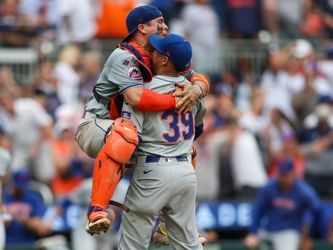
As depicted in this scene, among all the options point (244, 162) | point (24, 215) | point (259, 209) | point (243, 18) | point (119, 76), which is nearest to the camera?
point (119, 76)

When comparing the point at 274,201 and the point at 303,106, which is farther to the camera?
the point at 303,106

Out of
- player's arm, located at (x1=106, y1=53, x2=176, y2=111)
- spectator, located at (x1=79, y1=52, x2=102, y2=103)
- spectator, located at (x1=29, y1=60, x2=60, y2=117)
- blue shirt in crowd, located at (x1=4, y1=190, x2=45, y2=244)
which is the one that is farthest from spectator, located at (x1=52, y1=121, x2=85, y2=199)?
player's arm, located at (x1=106, y1=53, x2=176, y2=111)

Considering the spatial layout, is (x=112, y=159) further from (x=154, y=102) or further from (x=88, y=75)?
(x=88, y=75)

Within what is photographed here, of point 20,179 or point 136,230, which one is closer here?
point 136,230

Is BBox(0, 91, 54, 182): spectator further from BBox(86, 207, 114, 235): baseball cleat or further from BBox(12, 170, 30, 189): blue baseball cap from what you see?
BBox(86, 207, 114, 235): baseball cleat

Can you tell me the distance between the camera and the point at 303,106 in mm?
17812

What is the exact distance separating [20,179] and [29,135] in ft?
5.07

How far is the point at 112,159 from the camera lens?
8.90 m

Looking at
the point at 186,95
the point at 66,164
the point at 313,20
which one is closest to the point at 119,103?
the point at 186,95

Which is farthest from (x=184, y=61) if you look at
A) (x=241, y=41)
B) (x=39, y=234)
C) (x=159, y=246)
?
(x=241, y=41)

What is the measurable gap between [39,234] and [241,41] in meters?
5.62

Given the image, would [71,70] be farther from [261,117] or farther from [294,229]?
[294,229]

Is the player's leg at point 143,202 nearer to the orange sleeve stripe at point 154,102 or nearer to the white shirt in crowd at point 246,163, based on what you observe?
the orange sleeve stripe at point 154,102

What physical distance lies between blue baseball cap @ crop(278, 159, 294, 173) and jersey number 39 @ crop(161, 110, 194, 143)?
233 inches
